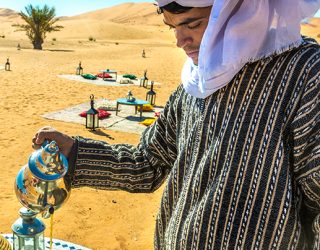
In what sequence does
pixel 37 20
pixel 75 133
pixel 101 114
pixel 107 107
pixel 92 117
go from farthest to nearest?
pixel 37 20, pixel 107 107, pixel 101 114, pixel 92 117, pixel 75 133

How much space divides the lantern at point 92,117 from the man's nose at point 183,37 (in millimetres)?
7231

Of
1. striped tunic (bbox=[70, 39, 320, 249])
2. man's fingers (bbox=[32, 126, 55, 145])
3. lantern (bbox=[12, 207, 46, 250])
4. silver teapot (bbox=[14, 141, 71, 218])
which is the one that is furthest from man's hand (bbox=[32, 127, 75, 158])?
striped tunic (bbox=[70, 39, 320, 249])

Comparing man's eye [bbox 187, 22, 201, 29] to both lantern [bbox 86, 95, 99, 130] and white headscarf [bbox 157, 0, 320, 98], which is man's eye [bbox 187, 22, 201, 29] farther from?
lantern [bbox 86, 95, 99, 130]

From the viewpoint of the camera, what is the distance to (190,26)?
4.12 feet

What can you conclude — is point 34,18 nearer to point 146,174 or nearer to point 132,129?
point 132,129

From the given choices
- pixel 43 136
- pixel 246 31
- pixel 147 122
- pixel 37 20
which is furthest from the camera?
pixel 37 20

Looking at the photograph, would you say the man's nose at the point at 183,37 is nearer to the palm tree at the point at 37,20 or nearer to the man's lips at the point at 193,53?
the man's lips at the point at 193,53

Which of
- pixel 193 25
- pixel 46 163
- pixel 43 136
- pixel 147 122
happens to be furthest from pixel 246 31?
pixel 147 122

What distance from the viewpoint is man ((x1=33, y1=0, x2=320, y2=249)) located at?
1.14 m

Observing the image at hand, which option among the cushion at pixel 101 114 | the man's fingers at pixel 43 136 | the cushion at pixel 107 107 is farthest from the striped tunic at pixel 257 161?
the cushion at pixel 107 107

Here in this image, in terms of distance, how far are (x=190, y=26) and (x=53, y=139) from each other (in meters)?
0.66

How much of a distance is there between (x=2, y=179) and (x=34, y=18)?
26110 mm

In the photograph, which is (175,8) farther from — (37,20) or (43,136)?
(37,20)

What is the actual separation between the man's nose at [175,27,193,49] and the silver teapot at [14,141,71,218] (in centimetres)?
51
